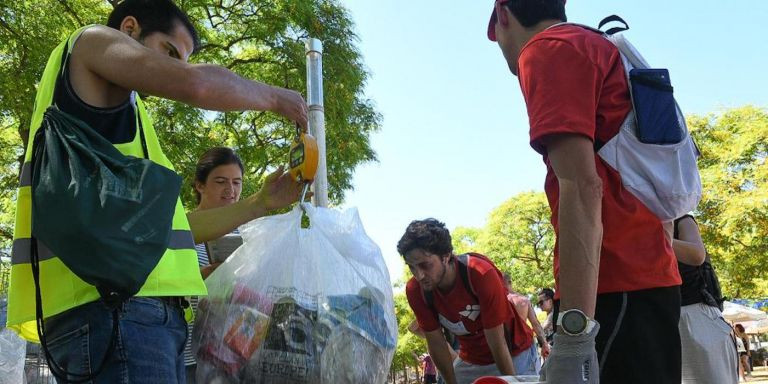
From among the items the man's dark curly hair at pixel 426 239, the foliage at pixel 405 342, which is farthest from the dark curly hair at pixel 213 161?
the foliage at pixel 405 342

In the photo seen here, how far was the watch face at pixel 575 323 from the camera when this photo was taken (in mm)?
1423

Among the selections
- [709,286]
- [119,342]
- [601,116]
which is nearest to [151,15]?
[119,342]

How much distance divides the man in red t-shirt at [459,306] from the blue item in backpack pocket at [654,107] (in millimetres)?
2174

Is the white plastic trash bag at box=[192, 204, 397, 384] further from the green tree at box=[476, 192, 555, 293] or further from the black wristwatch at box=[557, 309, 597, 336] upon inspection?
the green tree at box=[476, 192, 555, 293]

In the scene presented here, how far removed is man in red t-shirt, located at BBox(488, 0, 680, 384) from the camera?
147 cm

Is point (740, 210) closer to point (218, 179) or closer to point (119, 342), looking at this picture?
point (218, 179)

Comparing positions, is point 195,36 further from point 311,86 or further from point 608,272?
point 311,86

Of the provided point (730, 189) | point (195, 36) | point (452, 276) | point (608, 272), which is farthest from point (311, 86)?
point (730, 189)

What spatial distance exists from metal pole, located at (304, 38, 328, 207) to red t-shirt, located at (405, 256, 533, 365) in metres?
1.06

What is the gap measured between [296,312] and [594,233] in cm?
97

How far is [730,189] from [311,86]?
647 inches

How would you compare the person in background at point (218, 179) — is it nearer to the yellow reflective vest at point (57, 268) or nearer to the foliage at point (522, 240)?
the yellow reflective vest at point (57, 268)

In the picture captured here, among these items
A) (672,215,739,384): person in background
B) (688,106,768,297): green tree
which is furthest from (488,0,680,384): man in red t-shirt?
(688,106,768,297): green tree

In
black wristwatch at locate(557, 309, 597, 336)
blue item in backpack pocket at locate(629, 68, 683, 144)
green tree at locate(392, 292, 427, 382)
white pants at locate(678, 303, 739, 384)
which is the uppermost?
blue item in backpack pocket at locate(629, 68, 683, 144)
